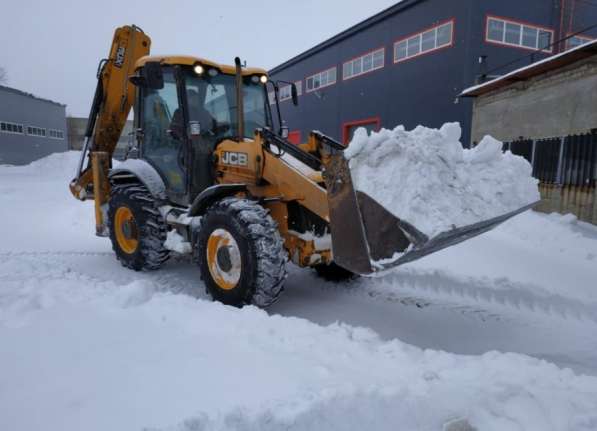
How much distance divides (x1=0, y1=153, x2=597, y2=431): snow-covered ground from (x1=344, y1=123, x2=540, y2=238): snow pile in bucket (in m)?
1.02

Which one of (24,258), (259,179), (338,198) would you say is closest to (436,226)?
(338,198)

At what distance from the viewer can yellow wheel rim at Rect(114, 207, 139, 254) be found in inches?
211

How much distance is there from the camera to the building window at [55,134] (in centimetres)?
3208

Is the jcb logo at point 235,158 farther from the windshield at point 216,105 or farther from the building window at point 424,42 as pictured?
the building window at point 424,42

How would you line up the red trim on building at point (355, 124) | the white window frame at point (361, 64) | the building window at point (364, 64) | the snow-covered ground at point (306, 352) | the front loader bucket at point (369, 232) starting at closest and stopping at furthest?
1. the snow-covered ground at point (306, 352)
2. the front loader bucket at point (369, 232)
3. the white window frame at point (361, 64)
4. the building window at point (364, 64)
5. the red trim on building at point (355, 124)

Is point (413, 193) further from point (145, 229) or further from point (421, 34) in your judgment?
point (421, 34)

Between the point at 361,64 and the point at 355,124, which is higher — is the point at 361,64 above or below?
above

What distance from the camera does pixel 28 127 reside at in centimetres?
2945

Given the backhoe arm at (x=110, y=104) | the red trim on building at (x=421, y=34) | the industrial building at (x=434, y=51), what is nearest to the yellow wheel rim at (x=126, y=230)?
the backhoe arm at (x=110, y=104)

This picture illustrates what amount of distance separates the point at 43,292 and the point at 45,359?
140cm

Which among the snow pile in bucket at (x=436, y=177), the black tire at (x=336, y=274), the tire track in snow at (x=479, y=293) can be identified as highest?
the snow pile in bucket at (x=436, y=177)

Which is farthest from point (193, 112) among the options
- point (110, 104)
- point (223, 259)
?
point (110, 104)

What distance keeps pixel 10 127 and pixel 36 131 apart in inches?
100

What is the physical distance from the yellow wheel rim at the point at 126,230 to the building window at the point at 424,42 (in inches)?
550
